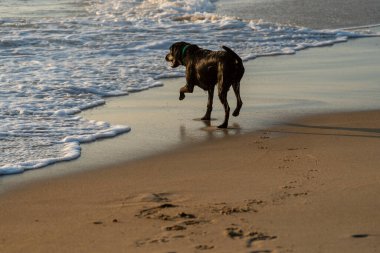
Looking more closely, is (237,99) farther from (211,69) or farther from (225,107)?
(211,69)

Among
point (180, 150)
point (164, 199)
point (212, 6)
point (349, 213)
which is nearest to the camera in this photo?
point (349, 213)

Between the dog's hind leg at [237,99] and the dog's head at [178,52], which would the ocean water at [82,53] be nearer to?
the dog's head at [178,52]

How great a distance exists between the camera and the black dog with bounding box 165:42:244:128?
8.87 metres

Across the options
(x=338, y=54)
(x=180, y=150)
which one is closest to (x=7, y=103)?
(x=180, y=150)

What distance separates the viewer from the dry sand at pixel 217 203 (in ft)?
16.6

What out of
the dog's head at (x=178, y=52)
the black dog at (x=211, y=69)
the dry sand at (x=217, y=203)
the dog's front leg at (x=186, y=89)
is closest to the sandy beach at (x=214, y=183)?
the dry sand at (x=217, y=203)

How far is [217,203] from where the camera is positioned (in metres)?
5.90

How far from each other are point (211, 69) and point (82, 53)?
4911mm

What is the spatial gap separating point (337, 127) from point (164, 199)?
307 centimetres

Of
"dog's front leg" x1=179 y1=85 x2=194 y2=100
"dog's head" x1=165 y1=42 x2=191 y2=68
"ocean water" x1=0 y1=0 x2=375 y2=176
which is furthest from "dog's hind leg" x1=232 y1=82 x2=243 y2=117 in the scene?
"ocean water" x1=0 y1=0 x2=375 y2=176

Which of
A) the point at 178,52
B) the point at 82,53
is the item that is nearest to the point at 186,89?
the point at 178,52

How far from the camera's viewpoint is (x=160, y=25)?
17.9m

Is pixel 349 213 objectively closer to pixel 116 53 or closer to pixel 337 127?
pixel 337 127


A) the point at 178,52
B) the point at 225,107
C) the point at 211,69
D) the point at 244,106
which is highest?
the point at 178,52
